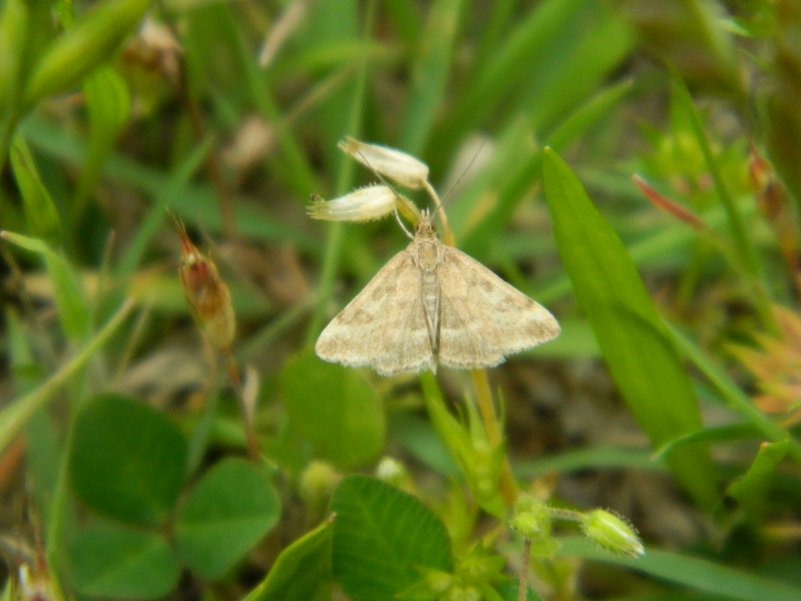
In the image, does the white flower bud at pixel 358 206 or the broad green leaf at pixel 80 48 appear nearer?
the broad green leaf at pixel 80 48

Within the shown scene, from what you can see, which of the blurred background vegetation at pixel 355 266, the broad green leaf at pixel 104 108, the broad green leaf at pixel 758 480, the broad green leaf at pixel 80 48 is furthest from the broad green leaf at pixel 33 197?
the broad green leaf at pixel 758 480

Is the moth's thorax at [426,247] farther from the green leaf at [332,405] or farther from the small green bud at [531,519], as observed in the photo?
the small green bud at [531,519]

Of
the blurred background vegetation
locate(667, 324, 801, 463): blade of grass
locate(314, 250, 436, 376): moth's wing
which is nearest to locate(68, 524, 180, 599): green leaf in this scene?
the blurred background vegetation

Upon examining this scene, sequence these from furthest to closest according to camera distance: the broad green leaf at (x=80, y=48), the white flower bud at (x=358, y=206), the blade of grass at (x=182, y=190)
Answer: the blade of grass at (x=182, y=190) → the white flower bud at (x=358, y=206) → the broad green leaf at (x=80, y=48)

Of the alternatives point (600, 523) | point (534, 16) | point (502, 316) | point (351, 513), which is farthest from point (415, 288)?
point (534, 16)

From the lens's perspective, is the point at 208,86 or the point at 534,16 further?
the point at 208,86

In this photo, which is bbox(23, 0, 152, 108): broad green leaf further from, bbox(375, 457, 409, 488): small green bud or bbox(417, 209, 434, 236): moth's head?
bbox(375, 457, 409, 488): small green bud

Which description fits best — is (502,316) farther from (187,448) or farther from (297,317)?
(297,317)
